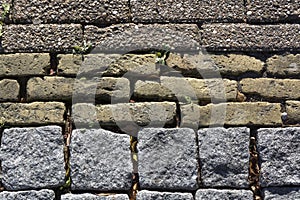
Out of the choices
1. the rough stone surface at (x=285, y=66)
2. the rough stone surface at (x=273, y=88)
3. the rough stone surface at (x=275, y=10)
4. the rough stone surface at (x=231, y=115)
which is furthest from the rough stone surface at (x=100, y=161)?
the rough stone surface at (x=275, y=10)

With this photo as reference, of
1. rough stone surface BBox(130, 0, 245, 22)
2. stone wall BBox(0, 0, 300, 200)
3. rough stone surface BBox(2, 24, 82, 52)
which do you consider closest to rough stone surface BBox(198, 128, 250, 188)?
stone wall BBox(0, 0, 300, 200)

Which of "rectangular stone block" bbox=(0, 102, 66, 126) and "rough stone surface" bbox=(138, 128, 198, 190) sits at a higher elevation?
"rectangular stone block" bbox=(0, 102, 66, 126)

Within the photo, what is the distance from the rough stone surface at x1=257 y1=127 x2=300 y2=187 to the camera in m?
2.99

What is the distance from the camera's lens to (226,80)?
10.2ft

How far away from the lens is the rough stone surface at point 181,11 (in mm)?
3131

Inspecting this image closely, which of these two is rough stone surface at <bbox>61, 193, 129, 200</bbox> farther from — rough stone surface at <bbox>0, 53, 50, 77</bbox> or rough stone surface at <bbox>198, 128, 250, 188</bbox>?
rough stone surface at <bbox>0, 53, 50, 77</bbox>

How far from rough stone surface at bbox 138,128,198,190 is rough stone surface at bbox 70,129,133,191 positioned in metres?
0.09

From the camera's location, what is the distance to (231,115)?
3057 mm

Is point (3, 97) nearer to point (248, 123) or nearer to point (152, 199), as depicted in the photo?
point (152, 199)

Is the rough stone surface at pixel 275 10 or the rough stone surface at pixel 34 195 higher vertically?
the rough stone surface at pixel 275 10

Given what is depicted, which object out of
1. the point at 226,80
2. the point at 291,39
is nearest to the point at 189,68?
the point at 226,80

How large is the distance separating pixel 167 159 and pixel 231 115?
0.44 m

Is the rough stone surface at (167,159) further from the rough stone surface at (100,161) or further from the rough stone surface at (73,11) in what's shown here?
the rough stone surface at (73,11)

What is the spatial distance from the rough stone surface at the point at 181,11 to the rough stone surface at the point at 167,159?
25.5 inches
